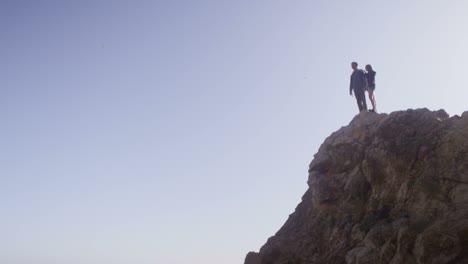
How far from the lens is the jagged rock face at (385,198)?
44.9 ft

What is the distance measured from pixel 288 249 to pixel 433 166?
7.78 meters

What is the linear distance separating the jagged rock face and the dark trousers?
2.48 meters

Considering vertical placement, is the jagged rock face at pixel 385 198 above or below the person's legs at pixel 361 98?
below

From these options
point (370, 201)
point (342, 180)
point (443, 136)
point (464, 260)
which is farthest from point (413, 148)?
point (464, 260)

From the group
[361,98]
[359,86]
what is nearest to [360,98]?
[361,98]

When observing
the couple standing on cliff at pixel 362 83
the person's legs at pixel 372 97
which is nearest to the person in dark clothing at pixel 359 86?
the couple standing on cliff at pixel 362 83

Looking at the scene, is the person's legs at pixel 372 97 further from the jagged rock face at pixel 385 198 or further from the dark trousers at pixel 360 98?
the jagged rock face at pixel 385 198

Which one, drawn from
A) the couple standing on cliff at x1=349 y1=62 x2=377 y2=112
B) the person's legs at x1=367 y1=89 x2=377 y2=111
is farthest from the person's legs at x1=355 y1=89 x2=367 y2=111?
the person's legs at x1=367 y1=89 x2=377 y2=111

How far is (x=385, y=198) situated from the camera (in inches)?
663

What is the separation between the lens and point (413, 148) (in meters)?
16.6

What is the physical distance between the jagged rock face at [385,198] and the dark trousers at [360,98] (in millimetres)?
2480

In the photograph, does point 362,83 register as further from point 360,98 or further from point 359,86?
point 360,98

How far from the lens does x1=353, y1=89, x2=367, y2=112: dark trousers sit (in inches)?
929

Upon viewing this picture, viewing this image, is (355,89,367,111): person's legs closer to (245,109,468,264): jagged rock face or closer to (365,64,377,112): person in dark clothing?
(365,64,377,112): person in dark clothing
